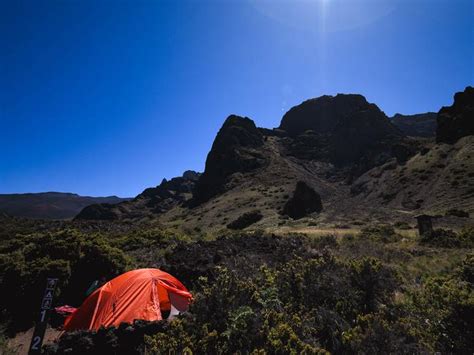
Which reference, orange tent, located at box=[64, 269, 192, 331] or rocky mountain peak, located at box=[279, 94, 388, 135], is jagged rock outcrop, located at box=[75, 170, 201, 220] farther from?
orange tent, located at box=[64, 269, 192, 331]

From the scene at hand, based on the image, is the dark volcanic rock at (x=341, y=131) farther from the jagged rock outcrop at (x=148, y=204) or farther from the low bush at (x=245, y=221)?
the low bush at (x=245, y=221)

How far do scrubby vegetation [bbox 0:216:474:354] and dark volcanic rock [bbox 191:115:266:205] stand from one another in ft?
279

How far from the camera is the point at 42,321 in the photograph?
15.7ft

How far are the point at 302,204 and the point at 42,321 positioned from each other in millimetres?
49694

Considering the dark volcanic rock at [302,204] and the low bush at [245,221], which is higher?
the dark volcanic rock at [302,204]

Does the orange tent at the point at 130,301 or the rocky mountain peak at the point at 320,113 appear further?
the rocky mountain peak at the point at 320,113

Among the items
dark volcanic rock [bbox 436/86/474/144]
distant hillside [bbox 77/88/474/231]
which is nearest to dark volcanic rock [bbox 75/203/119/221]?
distant hillside [bbox 77/88/474/231]

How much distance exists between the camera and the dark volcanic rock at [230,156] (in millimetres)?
103188

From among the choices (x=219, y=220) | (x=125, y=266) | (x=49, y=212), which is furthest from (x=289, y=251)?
(x=49, y=212)

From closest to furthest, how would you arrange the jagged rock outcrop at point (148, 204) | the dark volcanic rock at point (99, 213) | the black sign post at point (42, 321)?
the black sign post at point (42, 321) < the dark volcanic rock at point (99, 213) < the jagged rock outcrop at point (148, 204)

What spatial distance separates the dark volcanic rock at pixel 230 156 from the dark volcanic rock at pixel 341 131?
2882 cm

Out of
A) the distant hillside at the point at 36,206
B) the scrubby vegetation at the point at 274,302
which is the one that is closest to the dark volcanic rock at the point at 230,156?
the scrubby vegetation at the point at 274,302

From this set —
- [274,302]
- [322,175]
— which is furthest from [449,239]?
[322,175]

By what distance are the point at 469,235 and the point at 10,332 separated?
20382 millimetres
